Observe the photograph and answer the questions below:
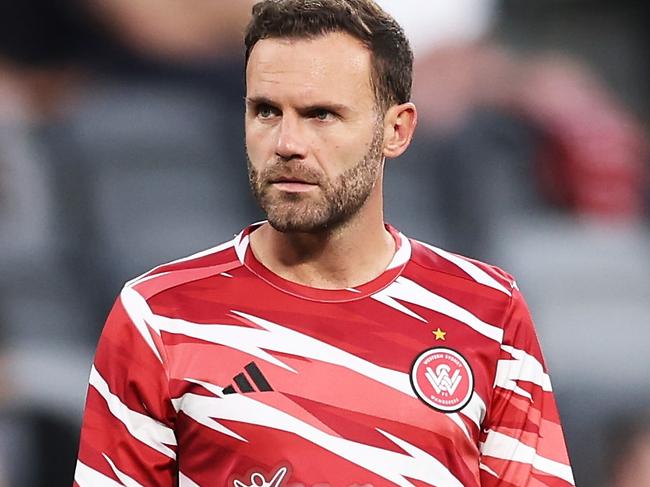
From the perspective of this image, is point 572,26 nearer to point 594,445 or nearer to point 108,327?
point 594,445

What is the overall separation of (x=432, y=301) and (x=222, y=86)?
213 cm

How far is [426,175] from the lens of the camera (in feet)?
13.6

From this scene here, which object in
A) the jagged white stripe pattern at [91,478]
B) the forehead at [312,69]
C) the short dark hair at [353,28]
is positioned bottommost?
the jagged white stripe pattern at [91,478]

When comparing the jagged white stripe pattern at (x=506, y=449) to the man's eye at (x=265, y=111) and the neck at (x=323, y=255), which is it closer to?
the neck at (x=323, y=255)

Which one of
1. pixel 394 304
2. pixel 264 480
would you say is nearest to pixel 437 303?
pixel 394 304

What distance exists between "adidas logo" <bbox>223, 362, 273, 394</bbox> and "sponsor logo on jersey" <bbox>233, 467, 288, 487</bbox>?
12 centimetres

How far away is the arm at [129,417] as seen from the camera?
182cm

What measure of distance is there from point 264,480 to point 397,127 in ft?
1.96

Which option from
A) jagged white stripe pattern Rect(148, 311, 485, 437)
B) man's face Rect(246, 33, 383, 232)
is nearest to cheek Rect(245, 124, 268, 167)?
man's face Rect(246, 33, 383, 232)

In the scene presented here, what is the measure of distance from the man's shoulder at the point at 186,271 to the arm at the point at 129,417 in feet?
0.21

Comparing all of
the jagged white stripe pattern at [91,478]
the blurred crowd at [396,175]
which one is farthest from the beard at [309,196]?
the blurred crowd at [396,175]

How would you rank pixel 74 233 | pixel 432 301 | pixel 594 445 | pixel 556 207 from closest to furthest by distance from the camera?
1. pixel 432 301
2. pixel 74 233
3. pixel 594 445
4. pixel 556 207

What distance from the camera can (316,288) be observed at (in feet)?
6.31

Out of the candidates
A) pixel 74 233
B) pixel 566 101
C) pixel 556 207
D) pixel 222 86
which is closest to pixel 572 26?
pixel 566 101
